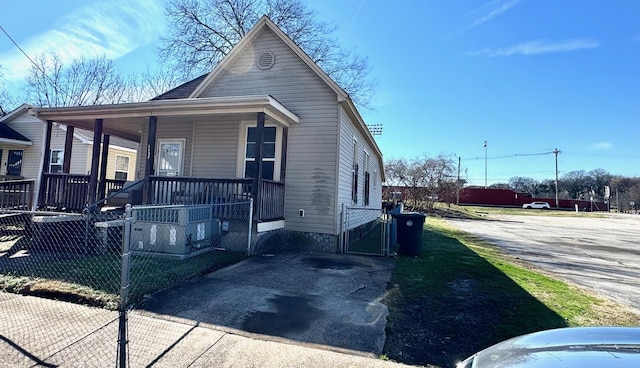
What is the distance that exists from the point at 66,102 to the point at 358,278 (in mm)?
30983

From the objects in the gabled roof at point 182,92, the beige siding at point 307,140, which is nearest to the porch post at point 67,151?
the gabled roof at point 182,92

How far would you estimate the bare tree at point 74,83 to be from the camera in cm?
2491

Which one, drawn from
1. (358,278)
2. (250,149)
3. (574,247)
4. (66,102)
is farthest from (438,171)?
(66,102)

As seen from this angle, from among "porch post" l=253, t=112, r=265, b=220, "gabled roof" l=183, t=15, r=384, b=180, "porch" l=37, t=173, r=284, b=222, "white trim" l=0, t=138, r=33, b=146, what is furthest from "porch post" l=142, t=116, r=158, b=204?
"white trim" l=0, t=138, r=33, b=146

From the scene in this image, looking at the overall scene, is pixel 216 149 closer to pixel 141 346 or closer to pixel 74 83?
pixel 141 346

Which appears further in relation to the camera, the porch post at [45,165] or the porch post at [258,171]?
the porch post at [45,165]

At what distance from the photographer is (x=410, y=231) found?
324 inches

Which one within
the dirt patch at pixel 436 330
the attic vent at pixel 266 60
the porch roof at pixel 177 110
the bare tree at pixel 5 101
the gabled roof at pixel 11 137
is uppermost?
the bare tree at pixel 5 101

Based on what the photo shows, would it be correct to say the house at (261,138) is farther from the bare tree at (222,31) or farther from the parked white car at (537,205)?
the parked white car at (537,205)

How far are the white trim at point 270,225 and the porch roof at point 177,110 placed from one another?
2.71 m

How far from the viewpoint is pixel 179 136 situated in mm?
10289

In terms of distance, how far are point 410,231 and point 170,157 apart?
800 cm

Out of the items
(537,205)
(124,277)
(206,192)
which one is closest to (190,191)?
(206,192)

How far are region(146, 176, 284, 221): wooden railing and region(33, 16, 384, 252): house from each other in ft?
0.09
